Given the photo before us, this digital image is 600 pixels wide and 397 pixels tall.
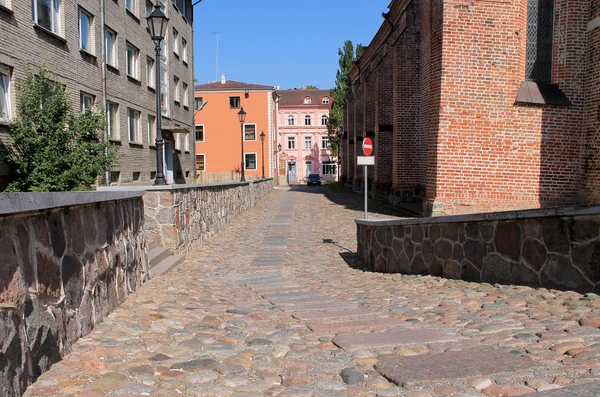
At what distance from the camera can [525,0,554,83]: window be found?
42.4ft

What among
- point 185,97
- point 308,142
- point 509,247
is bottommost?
point 509,247

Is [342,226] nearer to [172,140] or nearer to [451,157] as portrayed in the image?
[451,157]

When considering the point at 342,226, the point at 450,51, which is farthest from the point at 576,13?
the point at 342,226

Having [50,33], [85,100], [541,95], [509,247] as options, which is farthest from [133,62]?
[509,247]

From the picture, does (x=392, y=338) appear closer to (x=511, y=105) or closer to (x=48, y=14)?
(x=511, y=105)

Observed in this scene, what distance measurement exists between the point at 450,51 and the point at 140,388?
1165cm

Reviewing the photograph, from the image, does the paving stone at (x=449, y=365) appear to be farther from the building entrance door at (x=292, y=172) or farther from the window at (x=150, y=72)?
the building entrance door at (x=292, y=172)

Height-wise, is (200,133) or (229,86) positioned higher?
(229,86)

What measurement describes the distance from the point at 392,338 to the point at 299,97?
74.3 m

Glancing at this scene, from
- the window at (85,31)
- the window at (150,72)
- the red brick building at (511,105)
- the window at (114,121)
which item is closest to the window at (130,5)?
the window at (150,72)

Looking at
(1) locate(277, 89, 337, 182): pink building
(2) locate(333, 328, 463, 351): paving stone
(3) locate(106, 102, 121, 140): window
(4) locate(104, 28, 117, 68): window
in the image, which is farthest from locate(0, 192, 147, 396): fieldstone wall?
(1) locate(277, 89, 337, 182): pink building

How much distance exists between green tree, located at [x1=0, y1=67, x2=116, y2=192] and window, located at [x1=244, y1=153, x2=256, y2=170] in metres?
40.5

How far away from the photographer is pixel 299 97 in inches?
3017

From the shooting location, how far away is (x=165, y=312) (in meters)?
5.01
